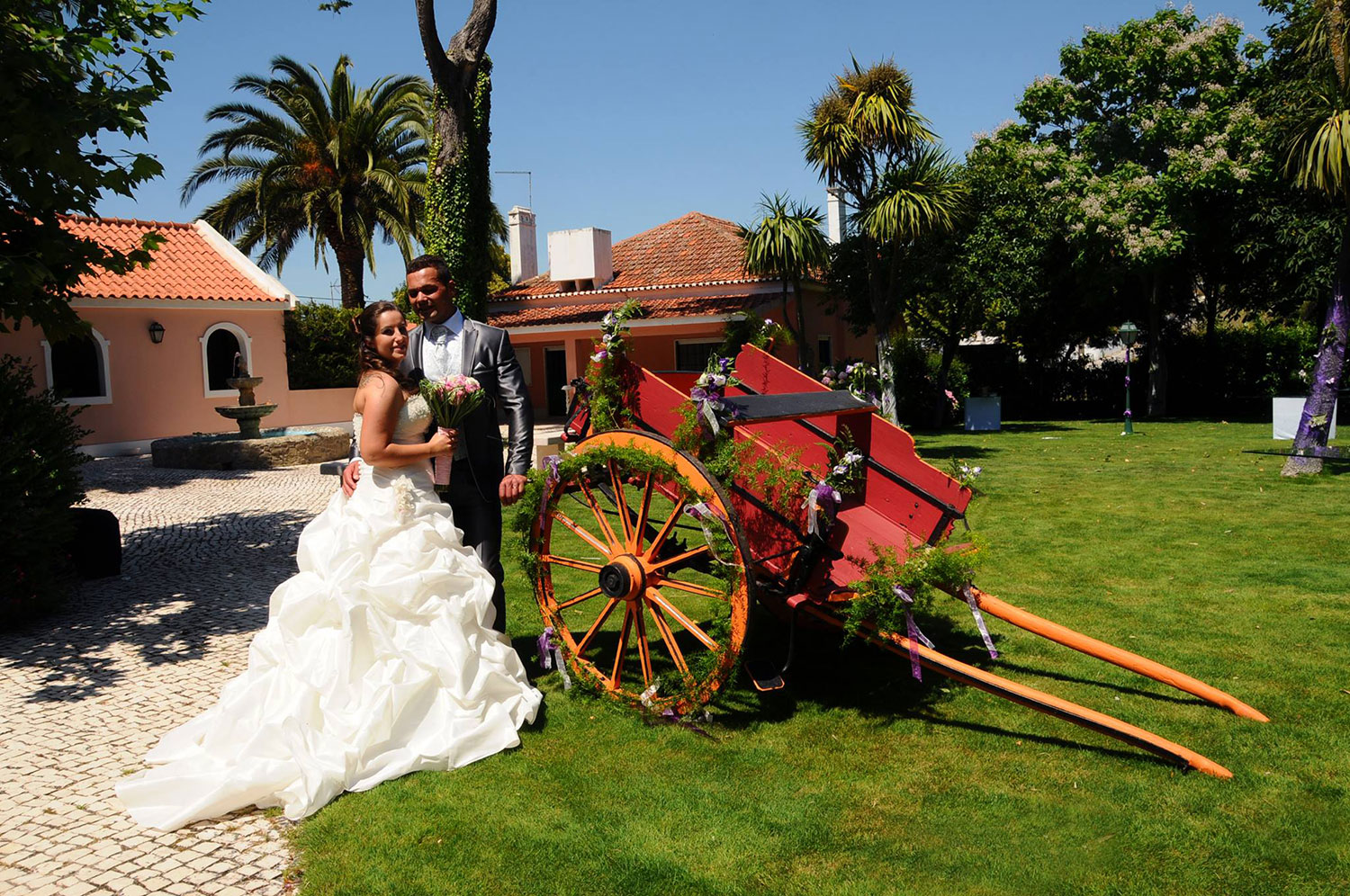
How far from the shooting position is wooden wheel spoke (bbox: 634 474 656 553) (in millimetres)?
4020

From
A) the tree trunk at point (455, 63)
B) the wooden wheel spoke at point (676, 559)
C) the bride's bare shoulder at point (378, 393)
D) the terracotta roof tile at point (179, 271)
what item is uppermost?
the tree trunk at point (455, 63)

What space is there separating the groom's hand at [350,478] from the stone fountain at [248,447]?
40.1 feet

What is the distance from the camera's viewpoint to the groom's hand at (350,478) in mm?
4203

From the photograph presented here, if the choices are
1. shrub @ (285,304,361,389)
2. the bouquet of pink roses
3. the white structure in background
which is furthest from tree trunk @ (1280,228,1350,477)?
shrub @ (285,304,361,389)

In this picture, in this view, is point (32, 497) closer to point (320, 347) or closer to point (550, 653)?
point (550, 653)

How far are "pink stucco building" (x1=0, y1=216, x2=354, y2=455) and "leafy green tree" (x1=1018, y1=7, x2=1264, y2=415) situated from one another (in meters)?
18.1

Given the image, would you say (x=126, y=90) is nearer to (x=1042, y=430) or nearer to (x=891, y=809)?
(x=891, y=809)

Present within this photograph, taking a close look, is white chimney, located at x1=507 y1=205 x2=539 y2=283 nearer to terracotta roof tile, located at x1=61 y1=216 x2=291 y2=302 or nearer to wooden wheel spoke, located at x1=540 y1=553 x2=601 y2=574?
terracotta roof tile, located at x1=61 y1=216 x2=291 y2=302

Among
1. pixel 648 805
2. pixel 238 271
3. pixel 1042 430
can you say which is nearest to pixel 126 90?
pixel 648 805

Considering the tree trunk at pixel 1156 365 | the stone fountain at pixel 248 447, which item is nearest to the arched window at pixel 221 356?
the stone fountain at pixel 248 447

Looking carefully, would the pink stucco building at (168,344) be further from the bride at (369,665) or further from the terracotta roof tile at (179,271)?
the bride at (369,665)

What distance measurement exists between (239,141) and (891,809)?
23.3m

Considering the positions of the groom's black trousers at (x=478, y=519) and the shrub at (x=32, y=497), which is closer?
the groom's black trousers at (x=478, y=519)

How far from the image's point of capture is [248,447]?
50.2 ft
